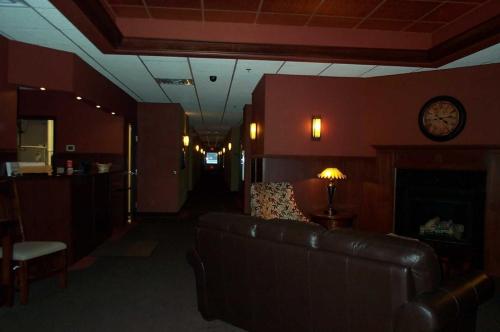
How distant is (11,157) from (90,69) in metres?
1.69

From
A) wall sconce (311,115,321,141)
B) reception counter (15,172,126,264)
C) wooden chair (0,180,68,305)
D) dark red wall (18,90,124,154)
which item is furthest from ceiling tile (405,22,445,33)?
dark red wall (18,90,124,154)

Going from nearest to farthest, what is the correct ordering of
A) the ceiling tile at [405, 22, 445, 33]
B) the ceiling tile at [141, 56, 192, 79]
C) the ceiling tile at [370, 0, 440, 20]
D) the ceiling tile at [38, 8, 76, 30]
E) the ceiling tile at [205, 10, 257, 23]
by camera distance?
the ceiling tile at [38, 8, 76, 30] < the ceiling tile at [370, 0, 440, 20] < the ceiling tile at [205, 10, 257, 23] < the ceiling tile at [405, 22, 445, 33] < the ceiling tile at [141, 56, 192, 79]

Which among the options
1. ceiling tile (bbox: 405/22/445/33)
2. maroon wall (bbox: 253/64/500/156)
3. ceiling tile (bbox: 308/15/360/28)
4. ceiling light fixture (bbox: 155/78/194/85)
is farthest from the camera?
ceiling light fixture (bbox: 155/78/194/85)

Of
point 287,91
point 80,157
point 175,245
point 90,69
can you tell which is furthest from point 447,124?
point 80,157

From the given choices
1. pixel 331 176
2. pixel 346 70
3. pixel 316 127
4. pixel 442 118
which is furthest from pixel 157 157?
pixel 442 118

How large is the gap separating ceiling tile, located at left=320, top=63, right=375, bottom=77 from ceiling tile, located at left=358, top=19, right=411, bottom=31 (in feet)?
2.08

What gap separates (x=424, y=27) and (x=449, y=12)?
502 mm

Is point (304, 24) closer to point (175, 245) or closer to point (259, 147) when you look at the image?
point (259, 147)

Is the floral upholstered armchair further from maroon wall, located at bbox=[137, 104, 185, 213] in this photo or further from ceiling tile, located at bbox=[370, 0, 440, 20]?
maroon wall, located at bbox=[137, 104, 185, 213]

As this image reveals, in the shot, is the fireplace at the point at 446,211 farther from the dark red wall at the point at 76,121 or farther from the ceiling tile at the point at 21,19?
the dark red wall at the point at 76,121

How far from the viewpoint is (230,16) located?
416 centimetres

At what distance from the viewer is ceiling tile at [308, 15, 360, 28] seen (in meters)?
4.18

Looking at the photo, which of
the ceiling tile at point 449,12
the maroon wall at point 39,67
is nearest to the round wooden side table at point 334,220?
the ceiling tile at point 449,12

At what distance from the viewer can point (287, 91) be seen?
556 centimetres
